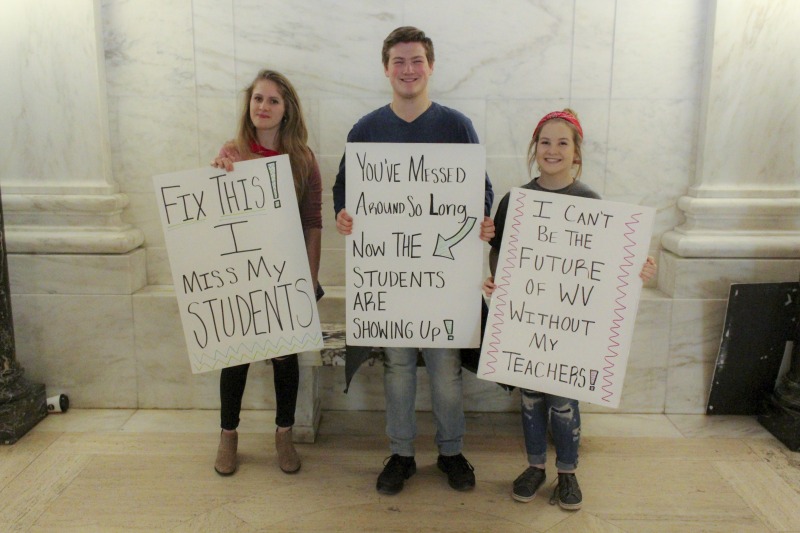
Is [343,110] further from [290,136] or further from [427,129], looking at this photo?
[427,129]

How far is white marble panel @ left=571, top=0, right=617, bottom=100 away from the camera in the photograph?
3576mm

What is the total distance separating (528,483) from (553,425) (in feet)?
0.86

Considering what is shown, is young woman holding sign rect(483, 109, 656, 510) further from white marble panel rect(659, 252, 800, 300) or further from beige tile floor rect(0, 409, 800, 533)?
white marble panel rect(659, 252, 800, 300)

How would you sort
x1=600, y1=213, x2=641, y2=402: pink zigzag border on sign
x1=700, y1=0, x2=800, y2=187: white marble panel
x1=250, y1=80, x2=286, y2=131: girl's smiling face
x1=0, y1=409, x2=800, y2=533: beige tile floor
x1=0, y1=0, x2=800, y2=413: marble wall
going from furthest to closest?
x1=0, y1=0, x2=800, y2=413: marble wall
x1=700, y1=0, x2=800, y2=187: white marble panel
x1=250, y1=80, x2=286, y2=131: girl's smiling face
x1=0, y1=409, x2=800, y2=533: beige tile floor
x1=600, y1=213, x2=641, y2=402: pink zigzag border on sign

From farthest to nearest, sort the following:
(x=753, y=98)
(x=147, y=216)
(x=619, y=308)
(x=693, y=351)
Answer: (x=147, y=216)
(x=693, y=351)
(x=753, y=98)
(x=619, y=308)

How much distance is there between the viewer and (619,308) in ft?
8.61

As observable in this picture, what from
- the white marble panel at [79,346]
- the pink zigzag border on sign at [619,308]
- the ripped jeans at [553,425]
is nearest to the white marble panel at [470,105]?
the pink zigzag border on sign at [619,308]

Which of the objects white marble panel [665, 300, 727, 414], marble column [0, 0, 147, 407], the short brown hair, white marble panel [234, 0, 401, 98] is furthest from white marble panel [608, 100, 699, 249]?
marble column [0, 0, 147, 407]

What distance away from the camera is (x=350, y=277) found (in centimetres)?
278

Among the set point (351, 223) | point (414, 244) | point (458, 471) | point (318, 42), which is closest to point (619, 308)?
point (414, 244)

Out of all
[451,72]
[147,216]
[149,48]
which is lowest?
[147,216]

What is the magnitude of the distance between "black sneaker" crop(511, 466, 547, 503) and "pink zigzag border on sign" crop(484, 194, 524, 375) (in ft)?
1.62

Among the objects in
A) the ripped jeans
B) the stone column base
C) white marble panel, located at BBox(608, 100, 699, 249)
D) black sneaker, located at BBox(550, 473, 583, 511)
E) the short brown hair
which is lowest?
black sneaker, located at BBox(550, 473, 583, 511)

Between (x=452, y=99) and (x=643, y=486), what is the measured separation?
2049 mm
